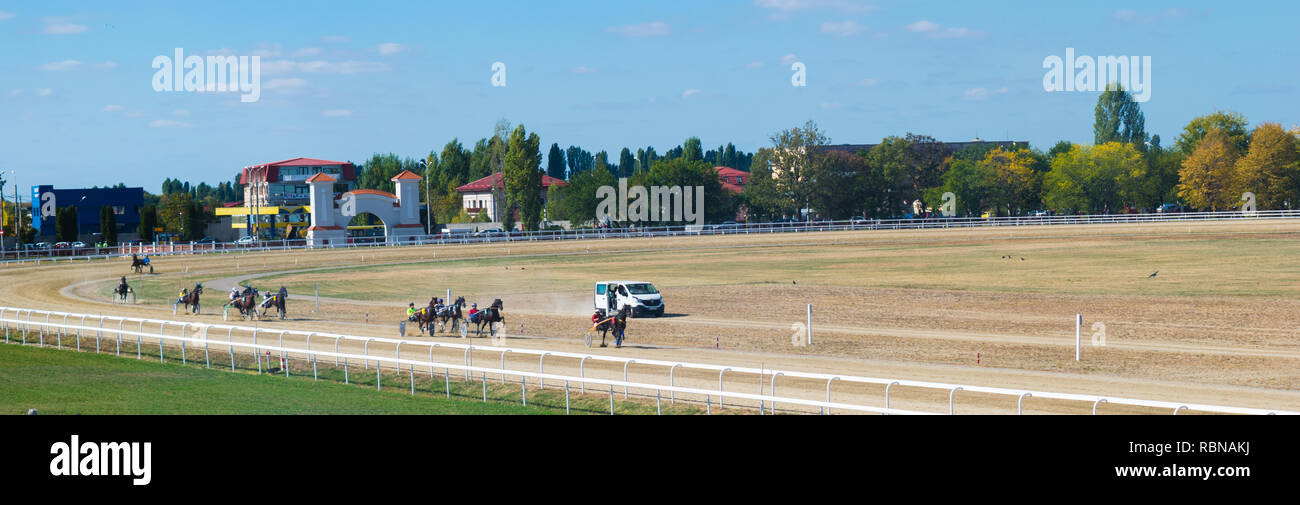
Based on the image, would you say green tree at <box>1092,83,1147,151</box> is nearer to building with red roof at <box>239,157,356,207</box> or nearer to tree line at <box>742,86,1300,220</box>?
tree line at <box>742,86,1300,220</box>

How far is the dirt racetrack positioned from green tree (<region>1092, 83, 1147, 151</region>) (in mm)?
94406

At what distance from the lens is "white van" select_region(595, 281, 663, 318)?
3716 centimetres

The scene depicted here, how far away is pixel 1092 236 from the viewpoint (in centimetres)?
8462

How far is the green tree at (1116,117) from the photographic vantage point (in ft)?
582

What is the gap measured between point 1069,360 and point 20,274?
6304cm

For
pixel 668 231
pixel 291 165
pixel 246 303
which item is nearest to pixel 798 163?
pixel 668 231

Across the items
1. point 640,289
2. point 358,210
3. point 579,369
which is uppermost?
point 358,210

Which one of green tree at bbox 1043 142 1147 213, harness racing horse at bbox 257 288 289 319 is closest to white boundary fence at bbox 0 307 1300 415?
harness racing horse at bbox 257 288 289 319

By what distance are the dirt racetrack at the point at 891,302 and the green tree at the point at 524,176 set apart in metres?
34.4

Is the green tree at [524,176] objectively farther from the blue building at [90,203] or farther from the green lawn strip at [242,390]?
the green lawn strip at [242,390]

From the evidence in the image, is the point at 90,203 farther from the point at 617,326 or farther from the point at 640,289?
the point at 617,326

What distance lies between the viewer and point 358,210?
99.8 metres

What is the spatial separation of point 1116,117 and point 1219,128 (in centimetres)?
4267
